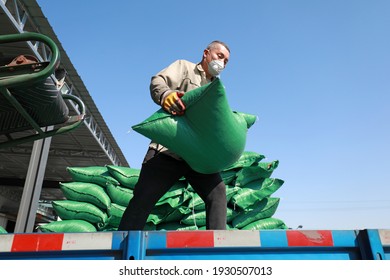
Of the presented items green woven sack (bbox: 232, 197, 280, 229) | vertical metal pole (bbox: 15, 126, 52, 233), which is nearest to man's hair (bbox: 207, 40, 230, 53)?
green woven sack (bbox: 232, 197, 280, 229)

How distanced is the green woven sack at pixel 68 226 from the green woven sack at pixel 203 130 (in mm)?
1801

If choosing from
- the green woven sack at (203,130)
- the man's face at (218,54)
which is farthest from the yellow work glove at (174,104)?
the man's face at (218,54)

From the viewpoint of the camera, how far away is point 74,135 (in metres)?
9.73

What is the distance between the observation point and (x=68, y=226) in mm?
2705

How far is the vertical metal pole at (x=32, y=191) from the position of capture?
493 cm

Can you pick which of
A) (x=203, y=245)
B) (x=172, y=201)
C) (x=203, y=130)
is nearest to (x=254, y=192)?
(x=172, y=201)

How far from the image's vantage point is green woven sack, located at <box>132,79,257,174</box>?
1188mm

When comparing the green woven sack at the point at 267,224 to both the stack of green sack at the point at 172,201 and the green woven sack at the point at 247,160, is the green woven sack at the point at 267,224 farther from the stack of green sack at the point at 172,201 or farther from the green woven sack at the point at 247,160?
the green woven sack at the point at 247,160

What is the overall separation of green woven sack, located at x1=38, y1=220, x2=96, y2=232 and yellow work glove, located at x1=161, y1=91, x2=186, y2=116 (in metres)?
1.87

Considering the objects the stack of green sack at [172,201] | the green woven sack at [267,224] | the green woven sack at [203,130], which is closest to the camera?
the green woven sack at [203,130]

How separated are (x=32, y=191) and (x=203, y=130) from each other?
515cm

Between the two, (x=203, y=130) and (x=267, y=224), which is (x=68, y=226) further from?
(x=203, y=130)
